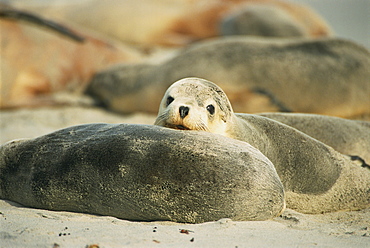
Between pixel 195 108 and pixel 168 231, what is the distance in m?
1.03

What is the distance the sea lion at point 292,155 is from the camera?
11.4ft

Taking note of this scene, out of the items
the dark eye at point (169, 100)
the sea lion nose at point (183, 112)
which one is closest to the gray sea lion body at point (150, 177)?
the sea lion nose at point (183, 112)

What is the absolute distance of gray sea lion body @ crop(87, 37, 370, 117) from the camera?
6289 mm

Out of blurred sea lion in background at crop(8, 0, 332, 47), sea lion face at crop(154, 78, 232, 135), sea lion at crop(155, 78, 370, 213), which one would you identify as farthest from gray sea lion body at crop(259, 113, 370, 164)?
blurred sea lion in background at crop(8, 0, 332, 47)

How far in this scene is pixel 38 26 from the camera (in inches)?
298

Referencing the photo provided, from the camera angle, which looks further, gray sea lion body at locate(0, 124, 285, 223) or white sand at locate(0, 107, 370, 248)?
gray sea lion body at locate(0, 124, 285, 223)

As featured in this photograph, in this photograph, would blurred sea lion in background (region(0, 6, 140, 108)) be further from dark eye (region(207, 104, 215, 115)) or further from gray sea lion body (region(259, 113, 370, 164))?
dark eye (region(207, 104, 215, 115))

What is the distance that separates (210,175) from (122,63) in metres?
5.44

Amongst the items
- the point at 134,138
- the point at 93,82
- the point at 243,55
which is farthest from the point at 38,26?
the point at 134,138

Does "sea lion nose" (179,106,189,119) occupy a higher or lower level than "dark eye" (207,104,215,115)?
lower

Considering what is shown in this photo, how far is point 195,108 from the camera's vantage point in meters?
3.41

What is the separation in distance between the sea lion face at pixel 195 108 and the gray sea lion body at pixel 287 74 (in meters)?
2.62

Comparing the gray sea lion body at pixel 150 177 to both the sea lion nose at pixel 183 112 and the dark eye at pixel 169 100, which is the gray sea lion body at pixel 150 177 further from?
the dark eye at pixel 169 100

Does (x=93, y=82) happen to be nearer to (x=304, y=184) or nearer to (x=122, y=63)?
(x=122, y=63)
